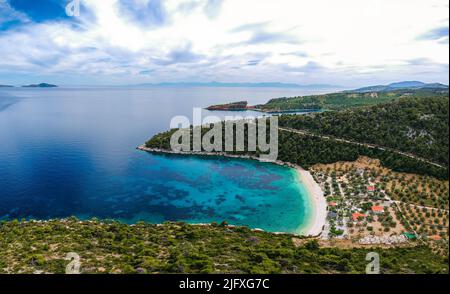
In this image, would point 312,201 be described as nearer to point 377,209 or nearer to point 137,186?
point 377,209

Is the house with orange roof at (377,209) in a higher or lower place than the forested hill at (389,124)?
lower

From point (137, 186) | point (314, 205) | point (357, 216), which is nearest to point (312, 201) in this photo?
point (314, 205)

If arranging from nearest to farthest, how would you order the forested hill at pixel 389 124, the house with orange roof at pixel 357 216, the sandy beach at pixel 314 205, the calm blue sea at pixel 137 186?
1. the sandy beach at pixel 314 205
2. the house with orange roof at pixel 357 216
3. the calm blue sea at pixel 137 186
4. the forested hill at pixel 389 124

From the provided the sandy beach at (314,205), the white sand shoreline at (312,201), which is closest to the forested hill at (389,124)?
the white sand shoreline at (312,201)

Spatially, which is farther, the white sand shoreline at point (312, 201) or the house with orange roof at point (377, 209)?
the house with orange roof at point (377, 209)

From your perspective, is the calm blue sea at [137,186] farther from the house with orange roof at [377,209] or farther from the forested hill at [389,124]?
the forested hill at [389,124]

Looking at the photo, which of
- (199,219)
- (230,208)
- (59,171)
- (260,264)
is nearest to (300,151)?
(230,208)
